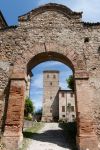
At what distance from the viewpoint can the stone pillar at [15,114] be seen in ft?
29.9

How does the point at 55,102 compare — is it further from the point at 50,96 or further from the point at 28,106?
the point at 28,106

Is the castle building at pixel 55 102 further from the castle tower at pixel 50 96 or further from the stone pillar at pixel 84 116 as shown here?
the stone pillar at pixel 84 116

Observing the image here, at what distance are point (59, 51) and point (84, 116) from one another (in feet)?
10.8

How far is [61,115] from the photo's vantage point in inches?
1880

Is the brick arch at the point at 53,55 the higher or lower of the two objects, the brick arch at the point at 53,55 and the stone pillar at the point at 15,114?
the higher

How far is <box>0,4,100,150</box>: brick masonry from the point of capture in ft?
31.5

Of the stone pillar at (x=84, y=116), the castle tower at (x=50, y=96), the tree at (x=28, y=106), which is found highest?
the castle tower at (x=50, y=96)

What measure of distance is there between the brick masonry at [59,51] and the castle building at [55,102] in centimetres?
3493

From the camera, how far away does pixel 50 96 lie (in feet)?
172

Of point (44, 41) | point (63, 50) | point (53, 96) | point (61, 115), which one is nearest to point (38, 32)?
point (44, 41)

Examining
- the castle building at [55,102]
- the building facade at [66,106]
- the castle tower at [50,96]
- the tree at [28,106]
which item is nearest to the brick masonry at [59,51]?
the tree at [28,106]

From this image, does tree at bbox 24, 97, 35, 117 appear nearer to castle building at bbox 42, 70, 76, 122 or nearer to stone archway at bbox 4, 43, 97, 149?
castle building at bbox 42, 70, 76, 122

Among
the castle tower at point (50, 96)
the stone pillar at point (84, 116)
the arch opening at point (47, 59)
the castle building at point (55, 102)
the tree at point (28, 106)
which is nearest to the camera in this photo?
the stone pillar at point (84, 116)

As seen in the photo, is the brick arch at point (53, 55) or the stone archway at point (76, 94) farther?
the brick arch at point (53, 55)
